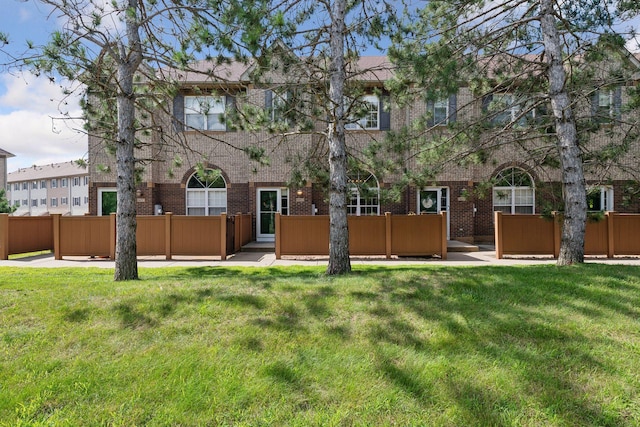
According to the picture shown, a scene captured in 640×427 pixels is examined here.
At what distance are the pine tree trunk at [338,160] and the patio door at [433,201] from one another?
8534mm

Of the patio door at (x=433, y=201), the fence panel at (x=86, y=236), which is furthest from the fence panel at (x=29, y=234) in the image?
the patio door at (x=433, y=201)

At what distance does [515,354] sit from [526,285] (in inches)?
87.2

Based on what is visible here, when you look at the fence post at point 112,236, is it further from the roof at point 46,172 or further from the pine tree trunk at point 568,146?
the roof at point 46,172

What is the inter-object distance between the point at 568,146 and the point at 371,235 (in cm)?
594

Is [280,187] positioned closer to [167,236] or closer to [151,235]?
[167,236]

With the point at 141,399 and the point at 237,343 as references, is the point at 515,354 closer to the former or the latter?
the point at 237,343

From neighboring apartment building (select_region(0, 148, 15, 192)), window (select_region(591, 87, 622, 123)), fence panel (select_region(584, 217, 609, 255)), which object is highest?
neighboring apartment building (select_region(0, 148, 15, 192))

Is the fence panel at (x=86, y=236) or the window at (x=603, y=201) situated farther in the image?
the window at (x=603, y=201)

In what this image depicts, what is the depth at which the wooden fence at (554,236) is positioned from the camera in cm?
1142

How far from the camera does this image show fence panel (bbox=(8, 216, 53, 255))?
1210cm

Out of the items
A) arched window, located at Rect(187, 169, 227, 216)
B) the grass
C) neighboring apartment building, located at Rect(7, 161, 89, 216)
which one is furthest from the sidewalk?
neighboring apartment building, located at Rect(7, 161, 89, 216)

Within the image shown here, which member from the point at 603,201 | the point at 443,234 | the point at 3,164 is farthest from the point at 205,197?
the point at 3,164

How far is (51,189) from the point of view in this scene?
190 ft

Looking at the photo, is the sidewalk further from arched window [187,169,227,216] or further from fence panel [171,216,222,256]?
arched window [187,169,227,216]
